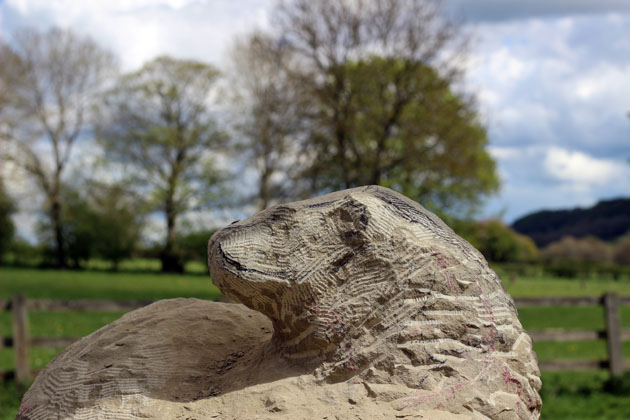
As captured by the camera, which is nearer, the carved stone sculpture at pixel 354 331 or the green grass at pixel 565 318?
the carved stone sculpture at pixel 354 331

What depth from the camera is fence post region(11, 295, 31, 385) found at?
8680 millimetres

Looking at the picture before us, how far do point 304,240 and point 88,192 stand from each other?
1420 inches

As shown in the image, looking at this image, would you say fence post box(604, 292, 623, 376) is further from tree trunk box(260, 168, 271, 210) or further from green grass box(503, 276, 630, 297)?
green grass box(503, 276, 630, 297)

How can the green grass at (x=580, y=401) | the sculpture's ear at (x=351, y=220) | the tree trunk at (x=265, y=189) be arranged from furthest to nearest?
the tree trunk at (x=265, y=189) < the green grass at (x=580, y=401) < the sculpture's ear at (x=351, y=220)

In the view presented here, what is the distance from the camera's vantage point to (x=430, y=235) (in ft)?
10.4

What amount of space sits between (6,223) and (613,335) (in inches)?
1391

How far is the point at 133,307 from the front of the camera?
9445 mm

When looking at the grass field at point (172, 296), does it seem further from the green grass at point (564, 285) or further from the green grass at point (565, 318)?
the green grass at point (564, 285)

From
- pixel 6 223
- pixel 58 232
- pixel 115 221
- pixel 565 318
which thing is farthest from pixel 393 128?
pixel 6 223

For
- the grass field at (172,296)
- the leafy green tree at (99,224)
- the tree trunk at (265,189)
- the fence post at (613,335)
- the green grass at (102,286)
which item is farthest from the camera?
the leafy green tree at (99,224)

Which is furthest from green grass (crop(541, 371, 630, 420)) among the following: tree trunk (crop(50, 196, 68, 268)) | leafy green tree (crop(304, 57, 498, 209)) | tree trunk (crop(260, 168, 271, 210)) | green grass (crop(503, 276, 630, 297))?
tree trunk (crop(50, 196, 68, 268))

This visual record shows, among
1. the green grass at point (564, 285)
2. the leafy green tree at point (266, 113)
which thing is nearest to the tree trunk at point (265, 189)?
the leafy green tree at point (266, 113)

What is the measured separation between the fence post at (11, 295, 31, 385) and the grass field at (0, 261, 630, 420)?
19cm

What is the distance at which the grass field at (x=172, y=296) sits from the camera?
329 inches
